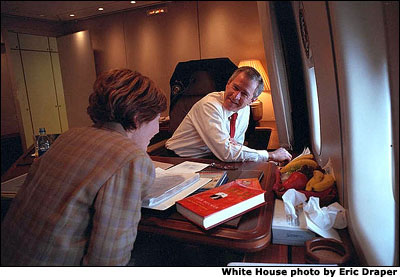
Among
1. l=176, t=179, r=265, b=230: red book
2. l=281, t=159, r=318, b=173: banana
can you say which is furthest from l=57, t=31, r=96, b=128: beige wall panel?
l=281, t=159, r=318, b=173: banana

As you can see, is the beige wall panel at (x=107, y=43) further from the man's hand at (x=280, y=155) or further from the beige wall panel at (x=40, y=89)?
the man's hand at (x=280, y=155)

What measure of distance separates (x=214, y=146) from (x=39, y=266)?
61cm

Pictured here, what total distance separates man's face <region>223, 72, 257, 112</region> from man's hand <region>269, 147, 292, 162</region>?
17 centimetres

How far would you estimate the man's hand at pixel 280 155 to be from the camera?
0.78 metres

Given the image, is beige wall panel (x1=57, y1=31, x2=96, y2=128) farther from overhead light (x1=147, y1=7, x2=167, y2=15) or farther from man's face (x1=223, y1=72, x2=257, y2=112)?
man's face (x1=223, y1=72, x2=257, y2=112)

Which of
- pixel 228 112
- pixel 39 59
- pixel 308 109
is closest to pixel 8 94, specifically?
pixel 39 59

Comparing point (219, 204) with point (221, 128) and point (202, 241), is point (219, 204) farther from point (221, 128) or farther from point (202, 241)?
point (221, 128)

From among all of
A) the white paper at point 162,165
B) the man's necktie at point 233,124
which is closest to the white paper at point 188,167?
the white paper at point 162,165

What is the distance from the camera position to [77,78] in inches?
19.9

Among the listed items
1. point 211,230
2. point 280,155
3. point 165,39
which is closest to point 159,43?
point 165,39

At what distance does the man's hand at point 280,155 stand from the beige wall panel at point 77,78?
52 cm

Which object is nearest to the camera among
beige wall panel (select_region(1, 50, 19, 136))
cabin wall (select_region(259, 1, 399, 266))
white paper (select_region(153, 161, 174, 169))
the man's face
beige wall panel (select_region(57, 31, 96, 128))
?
cabin wall (select_region(259, 1, 399, 266))

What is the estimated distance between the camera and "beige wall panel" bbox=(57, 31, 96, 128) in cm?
49

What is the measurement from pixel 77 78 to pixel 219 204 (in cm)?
36
